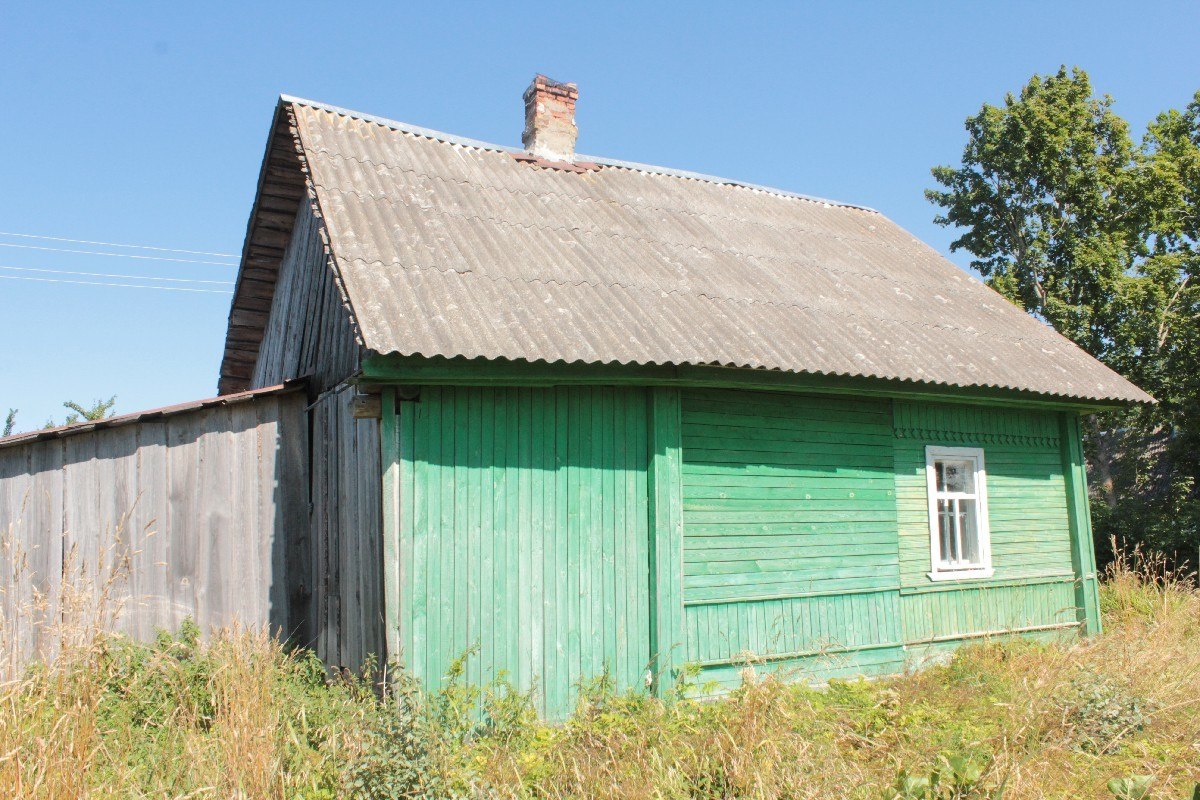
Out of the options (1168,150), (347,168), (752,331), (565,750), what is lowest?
(565,750)

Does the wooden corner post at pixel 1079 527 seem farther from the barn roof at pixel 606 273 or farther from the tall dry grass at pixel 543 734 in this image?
the tall dry grass at pixel 543 734

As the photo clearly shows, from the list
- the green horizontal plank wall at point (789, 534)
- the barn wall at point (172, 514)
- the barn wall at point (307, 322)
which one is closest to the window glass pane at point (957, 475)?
the green horizontal plank wall at point (789, 534)

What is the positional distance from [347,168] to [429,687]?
475 centimetres

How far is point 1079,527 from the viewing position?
33.0 feet

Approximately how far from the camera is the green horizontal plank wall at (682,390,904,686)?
7453 mm

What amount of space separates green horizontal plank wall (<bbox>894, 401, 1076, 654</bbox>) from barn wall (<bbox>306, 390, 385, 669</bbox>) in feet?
16.3

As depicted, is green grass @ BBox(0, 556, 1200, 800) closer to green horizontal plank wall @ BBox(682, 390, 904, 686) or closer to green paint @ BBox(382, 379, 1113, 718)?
green paint @ BBox(382, 379, 1113, 718)

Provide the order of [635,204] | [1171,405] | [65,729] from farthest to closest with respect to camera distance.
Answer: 1. [1171,405]
2. [635,204]
3. [65,729]

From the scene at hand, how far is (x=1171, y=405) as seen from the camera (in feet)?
56.1

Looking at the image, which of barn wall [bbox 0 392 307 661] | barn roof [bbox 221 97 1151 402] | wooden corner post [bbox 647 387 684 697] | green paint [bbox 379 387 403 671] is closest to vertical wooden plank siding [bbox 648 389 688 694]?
wooden corner post [bbox 647 387 684 697]

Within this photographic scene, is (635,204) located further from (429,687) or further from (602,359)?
(429,687)

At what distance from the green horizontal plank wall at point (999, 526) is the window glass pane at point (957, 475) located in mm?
194

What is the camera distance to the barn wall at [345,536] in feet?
21.0

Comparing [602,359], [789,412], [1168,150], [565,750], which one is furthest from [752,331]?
[1168,150]
